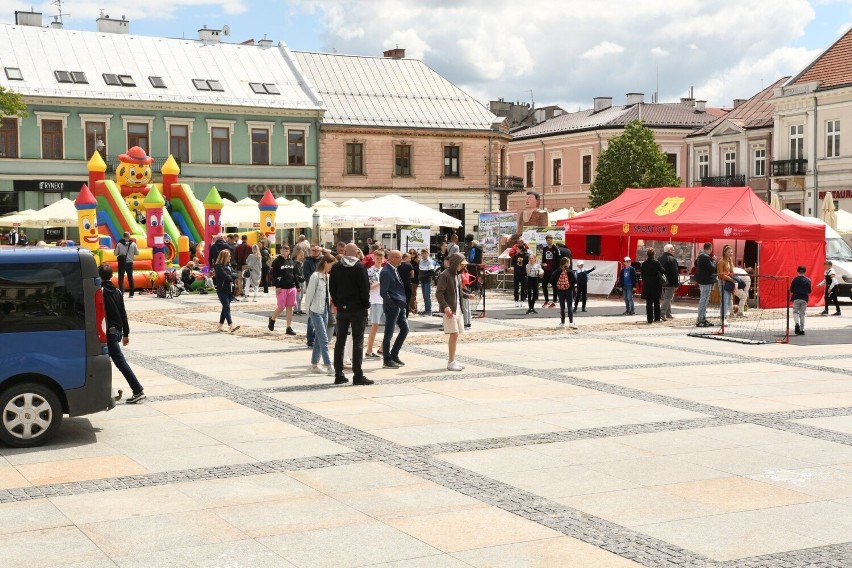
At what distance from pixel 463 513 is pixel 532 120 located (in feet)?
267

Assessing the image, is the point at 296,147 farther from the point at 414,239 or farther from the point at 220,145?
the point at 414,239

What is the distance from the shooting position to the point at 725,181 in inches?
2441

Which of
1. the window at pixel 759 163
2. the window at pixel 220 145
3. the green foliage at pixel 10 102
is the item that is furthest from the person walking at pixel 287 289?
the window at pixel 759 163

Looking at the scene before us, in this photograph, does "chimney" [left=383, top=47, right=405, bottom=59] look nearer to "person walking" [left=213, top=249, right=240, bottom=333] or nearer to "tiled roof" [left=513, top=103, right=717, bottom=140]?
"tiled roof" [left=513, top=103, right=717, bottom=140]

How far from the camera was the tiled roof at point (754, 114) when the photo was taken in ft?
197

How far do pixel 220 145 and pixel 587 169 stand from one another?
27.1m

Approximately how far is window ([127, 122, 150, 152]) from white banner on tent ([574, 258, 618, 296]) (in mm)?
25608

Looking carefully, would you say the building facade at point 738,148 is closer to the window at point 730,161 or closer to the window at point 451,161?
the window at point 730,161

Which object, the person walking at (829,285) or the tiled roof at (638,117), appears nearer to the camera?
the person walking at (829,285)

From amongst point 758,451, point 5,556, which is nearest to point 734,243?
point 758,451

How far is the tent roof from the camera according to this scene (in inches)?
1050

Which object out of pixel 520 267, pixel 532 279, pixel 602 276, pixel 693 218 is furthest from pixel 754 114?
pixel 532 279

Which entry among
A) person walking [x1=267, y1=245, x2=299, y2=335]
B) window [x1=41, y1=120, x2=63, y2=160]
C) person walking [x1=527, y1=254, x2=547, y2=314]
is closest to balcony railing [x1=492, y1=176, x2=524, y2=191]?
window [x1=41, y1=120, x2=63, y2=160]

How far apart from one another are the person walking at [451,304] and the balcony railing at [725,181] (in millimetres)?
48678
